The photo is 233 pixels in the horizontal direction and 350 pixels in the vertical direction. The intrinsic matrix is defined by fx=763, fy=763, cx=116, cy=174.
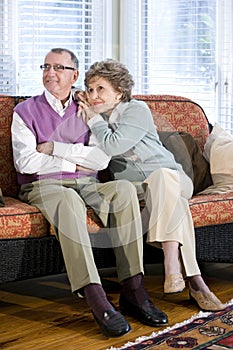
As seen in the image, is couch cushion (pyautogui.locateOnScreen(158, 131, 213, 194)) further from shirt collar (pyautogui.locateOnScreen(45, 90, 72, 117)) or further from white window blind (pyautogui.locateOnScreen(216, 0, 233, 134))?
white window blind (pyautogui.locateOnScreen(216, 0, 233, 134))

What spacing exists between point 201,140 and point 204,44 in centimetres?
126

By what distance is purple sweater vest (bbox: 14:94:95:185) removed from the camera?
3.55 m

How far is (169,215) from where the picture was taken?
3318mm

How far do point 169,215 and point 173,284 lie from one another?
11.7 inches

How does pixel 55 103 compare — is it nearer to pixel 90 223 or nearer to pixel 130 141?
pixel 130 141

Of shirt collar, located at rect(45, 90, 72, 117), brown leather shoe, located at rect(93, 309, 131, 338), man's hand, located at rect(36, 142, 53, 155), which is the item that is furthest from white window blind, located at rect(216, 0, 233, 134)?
brown leather shoe, located at rect(93, 309, 131, 338)

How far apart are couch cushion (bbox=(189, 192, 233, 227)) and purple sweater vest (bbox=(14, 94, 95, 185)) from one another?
55cm

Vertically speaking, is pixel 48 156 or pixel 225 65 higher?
pixel 225 65

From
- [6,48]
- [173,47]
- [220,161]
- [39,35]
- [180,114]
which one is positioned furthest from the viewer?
[173,47]

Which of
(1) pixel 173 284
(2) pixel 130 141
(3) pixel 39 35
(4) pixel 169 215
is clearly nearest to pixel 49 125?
(2) pixel 130 141

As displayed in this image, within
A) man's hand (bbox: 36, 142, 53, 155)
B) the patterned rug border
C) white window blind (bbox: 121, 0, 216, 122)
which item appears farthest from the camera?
white window blind (bbox: 121, 0, 216, 122)

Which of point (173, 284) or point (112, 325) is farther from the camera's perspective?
point (173, 284)

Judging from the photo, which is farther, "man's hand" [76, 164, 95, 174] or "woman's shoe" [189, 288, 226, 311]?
"man's hand" [76, 164, 95, 174]

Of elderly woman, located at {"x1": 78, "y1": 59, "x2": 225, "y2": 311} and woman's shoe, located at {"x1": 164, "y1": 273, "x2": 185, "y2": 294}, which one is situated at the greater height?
elderly woman, located at {"x1": 78, "y1": 59, "x2": 225, "y2": 311}
